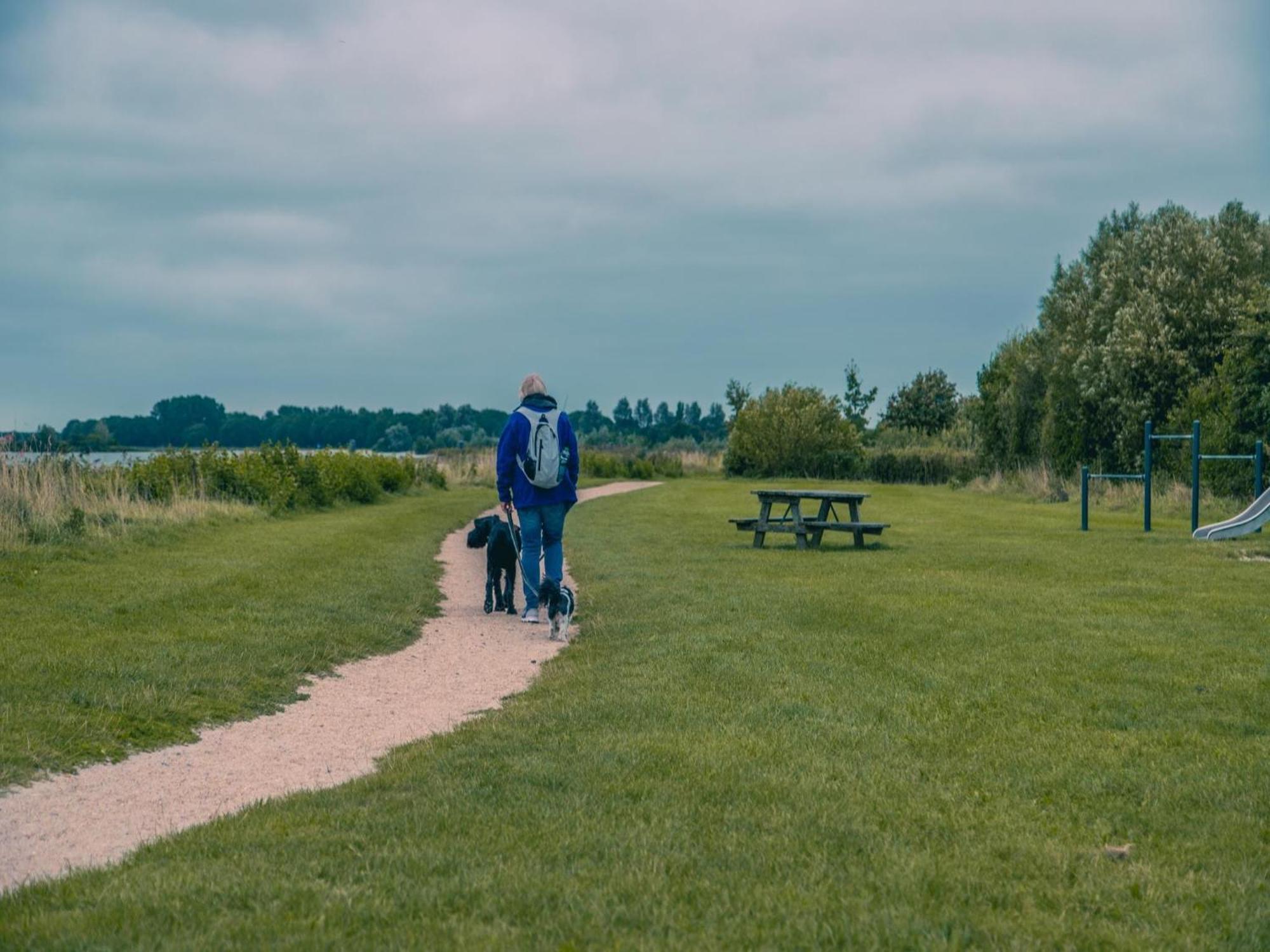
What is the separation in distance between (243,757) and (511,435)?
15.7ft

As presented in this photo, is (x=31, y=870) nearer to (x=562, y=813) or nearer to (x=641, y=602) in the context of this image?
(x=562, y=813)

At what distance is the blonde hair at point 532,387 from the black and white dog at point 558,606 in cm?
181

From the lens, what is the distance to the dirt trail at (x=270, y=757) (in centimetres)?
542

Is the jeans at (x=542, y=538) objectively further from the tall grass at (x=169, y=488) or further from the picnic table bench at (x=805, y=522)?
the tall grass at (x=169, y=488)

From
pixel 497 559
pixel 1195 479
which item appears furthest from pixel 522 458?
pixel 1195 479

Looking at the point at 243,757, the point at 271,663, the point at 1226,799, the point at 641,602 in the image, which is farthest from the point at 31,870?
the point at 641,602

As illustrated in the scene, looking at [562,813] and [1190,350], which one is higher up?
[1190,350]

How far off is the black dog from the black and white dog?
119 centimetres

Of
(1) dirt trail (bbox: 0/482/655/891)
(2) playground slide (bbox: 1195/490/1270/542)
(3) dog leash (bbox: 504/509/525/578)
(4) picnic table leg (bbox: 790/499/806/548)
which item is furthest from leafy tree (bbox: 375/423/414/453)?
(1) dirt trail (bbox: 0/482/655/891)

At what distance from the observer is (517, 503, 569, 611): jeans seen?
11.6 meters

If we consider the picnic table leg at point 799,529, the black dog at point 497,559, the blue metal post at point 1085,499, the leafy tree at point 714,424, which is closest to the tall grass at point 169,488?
the black dog at point 497,559

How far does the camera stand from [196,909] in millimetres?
4082

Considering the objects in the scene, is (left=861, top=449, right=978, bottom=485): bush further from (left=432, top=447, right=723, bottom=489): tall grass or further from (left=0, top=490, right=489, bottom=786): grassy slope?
(left=0, top=490, right=489, bottom=786): grassy slope

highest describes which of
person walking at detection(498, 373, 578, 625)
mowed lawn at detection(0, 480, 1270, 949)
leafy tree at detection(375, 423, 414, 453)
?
leafy tree at detection(375, 423, 414, 453)
